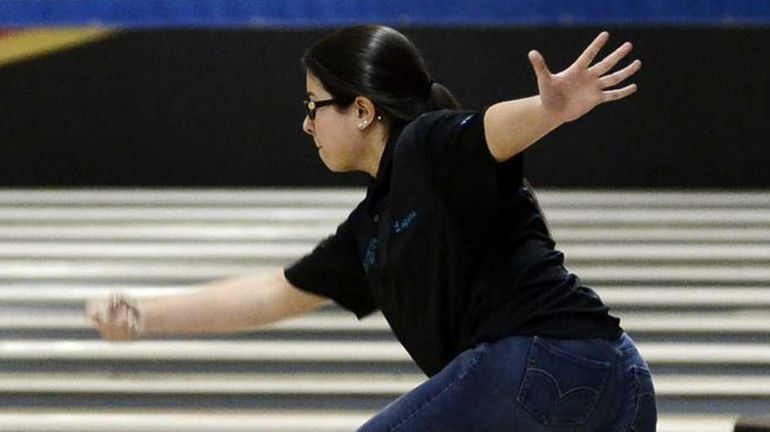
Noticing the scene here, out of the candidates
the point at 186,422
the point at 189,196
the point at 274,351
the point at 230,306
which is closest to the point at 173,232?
the point at 189,196

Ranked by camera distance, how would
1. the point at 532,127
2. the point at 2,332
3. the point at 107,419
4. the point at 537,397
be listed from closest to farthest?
the point at 532,127
the point at 537,397
the point at 107,419
the point at 2,332

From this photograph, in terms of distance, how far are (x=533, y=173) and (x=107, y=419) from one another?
2253 mm

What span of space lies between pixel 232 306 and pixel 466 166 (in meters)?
0.78

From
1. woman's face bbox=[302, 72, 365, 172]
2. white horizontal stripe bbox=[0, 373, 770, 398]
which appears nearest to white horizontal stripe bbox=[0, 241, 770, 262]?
white horizontal stripe bbox=[0, 373, 770, 398]

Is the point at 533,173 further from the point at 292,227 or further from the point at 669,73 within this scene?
the point at 292,227

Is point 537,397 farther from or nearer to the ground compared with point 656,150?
nearer to the ground

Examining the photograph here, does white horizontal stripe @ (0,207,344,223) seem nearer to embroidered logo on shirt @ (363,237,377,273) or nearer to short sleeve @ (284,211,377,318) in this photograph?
short sleeve @ (284,211,377,318)

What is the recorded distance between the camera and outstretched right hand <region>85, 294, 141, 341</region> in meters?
2.38

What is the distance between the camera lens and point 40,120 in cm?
577

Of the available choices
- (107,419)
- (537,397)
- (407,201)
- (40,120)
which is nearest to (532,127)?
(407,201)

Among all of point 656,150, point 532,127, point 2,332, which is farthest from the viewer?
point 656,150

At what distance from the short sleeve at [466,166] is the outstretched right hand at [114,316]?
726 millimetres

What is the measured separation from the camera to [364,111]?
2.16 metres

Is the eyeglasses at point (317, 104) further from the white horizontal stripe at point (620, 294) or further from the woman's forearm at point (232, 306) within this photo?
the white horizontal stripe at point (620, 294)
